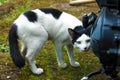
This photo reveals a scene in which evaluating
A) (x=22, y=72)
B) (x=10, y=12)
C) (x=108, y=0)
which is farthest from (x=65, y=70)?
(x=10, y=12)

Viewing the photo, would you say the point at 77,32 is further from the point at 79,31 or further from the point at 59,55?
the point at 59,55

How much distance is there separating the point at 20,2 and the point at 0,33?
1.35 metres

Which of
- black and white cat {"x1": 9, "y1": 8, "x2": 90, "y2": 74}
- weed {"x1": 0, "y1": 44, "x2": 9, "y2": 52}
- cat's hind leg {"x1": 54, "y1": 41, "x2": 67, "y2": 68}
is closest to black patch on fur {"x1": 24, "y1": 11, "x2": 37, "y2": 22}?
black and white cat {"x1": 9, "y1": 8, "x2": 90, "y2": 74}

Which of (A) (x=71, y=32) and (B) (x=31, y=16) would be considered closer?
(A) (x=71, y=32)

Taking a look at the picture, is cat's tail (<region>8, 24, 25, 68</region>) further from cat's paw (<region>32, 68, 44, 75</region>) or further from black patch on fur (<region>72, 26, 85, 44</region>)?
black patch on fur (<region>72, 26, 85, 44</region>)

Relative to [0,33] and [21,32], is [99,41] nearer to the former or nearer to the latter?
[21,32]

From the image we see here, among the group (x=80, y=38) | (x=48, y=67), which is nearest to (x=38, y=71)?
(x=48, y=67)

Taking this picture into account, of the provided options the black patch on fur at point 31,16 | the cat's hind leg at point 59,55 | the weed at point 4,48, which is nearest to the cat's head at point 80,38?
the cat's hind leg at point 59,55

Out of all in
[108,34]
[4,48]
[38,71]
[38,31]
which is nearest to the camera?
[108,34]

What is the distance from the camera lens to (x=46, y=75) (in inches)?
162

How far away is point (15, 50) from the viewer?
3867 millimetres

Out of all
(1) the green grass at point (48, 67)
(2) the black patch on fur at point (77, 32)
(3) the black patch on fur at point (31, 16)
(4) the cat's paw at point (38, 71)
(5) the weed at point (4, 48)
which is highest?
(3) the black patch on fur at point (31, 16)

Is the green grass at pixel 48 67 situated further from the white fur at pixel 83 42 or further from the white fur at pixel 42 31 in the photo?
the white fur at pixel 83 42

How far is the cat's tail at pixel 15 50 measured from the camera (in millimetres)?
3812
